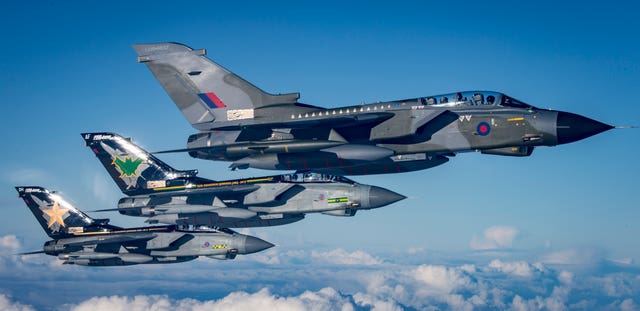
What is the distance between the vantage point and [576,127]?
84.9ft

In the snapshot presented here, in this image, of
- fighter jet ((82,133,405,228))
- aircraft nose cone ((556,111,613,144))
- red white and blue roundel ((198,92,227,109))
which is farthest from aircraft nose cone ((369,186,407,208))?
aircraft nose cone ((556,111,613,144))

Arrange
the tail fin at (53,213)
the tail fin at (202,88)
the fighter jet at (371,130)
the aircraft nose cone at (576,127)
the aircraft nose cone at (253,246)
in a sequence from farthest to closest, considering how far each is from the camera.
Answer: the tail fin at (53,213) → the aircraft nose cone at (253,246) → the tail fin at (202,88) → the fighter jet at (371,130) → the aircraft nose cone at (576,127)

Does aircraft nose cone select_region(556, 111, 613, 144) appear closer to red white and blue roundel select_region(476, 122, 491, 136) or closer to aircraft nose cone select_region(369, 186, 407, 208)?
red white and blue roundel select_region(476, 122, 491, 136)

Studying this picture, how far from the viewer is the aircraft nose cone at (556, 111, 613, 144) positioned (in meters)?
25.8

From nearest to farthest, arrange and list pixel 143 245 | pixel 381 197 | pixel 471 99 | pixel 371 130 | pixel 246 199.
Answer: pixel 471 99 → pixel 371 130 → pixel 381 197 → pixel 246 199 → pixel 143 245

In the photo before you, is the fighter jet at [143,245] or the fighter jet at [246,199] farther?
the fighter jet at [143,245]

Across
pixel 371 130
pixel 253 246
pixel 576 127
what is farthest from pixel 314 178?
pixel 576 127

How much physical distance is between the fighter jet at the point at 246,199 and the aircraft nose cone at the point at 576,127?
12.5 m

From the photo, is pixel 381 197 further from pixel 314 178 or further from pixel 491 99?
pixel 491 99

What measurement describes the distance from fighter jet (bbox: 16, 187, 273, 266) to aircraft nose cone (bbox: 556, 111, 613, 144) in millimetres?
23568

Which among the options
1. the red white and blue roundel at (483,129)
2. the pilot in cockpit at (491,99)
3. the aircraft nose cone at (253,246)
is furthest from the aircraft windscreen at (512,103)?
the aircraft nose cone at (253,246)

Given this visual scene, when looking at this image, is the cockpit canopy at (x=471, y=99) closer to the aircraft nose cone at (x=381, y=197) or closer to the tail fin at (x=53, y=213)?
the aircraft nose cone at (x=381, y=197)

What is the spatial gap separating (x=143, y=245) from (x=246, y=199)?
414 inches

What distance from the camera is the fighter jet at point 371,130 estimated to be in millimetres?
26906
